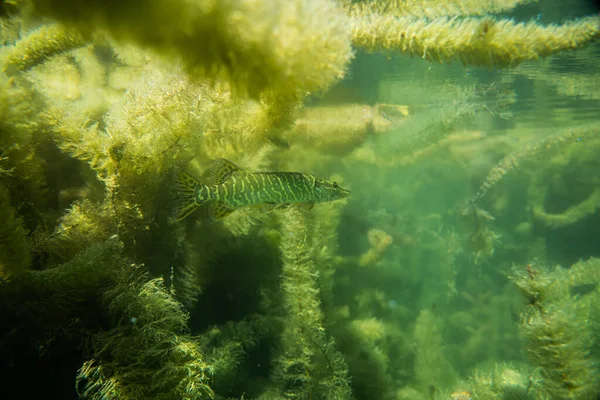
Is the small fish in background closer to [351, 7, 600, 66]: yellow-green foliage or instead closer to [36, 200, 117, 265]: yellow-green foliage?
[351, 7, 600, 66]: yellow-green foliage

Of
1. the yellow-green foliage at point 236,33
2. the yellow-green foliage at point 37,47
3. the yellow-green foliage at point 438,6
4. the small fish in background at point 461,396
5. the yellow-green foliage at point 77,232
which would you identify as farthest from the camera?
the small fish in background at point 461,396

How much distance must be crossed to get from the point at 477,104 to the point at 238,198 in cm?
1533

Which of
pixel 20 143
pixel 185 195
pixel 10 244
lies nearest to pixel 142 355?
pixel 10 244

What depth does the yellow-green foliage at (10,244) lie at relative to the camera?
2.27 meters

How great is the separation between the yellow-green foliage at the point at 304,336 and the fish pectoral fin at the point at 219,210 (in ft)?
5.19

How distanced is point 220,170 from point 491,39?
3.03 meters

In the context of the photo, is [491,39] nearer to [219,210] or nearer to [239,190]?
[239,190]

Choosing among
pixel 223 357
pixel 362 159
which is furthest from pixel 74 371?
pixel 362 159

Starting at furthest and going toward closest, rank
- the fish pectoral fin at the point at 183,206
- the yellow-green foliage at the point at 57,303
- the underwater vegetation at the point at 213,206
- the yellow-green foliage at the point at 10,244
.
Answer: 1. the fish pectoral fin at the point at 183,206
2. the yellow-green foliage at the point at 57,303
3. the yellow-green foliage at the point at 10,244
4. the underwater vegetation at the point at 213,206

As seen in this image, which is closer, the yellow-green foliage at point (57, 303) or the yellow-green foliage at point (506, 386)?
the yellow-green foliage at point (57, 303)

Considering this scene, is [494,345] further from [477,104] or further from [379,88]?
[379,88]

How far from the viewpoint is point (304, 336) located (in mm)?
4613

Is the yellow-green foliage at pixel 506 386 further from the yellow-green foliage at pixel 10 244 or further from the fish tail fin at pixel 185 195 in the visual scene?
the yellow-green foliage at pixel 10 244

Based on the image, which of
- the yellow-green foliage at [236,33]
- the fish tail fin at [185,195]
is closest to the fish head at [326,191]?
the fish tail fin at [185,195]
